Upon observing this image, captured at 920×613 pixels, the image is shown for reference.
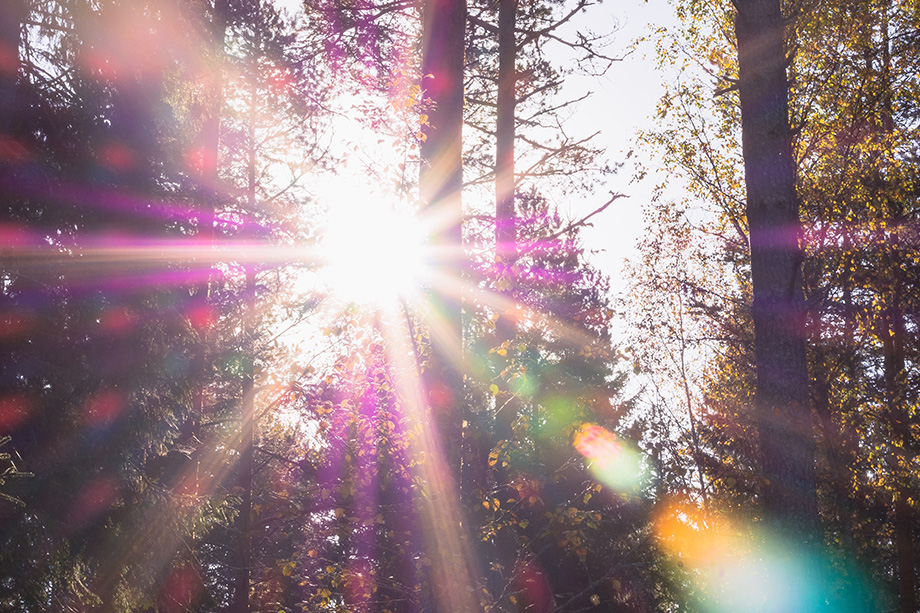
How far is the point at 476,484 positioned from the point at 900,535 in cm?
1182

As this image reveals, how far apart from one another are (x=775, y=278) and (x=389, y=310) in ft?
10.2

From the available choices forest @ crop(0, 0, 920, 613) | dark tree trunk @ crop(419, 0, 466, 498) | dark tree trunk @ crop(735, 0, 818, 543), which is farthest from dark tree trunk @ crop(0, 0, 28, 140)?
dark tree trunk @ crop(735, 0, 818, 543)

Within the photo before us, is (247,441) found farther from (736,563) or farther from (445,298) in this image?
(736,563)

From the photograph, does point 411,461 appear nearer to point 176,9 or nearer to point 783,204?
point 783,204

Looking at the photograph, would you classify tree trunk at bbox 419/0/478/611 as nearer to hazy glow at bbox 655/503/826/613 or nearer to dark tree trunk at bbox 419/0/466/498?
dark tree trunk at bbox 419/0/466/498

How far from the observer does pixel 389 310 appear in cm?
513

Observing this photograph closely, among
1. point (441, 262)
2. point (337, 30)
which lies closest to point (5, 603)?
point (441, 262)

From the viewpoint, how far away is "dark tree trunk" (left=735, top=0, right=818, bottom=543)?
5.27 metres

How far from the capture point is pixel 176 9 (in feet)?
32.0

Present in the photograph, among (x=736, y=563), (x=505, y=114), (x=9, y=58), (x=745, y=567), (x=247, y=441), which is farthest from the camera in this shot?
(x=736, y=563)

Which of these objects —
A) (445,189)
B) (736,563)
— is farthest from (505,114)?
(736,563)

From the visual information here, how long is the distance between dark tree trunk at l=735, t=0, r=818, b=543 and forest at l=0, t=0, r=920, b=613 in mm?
23

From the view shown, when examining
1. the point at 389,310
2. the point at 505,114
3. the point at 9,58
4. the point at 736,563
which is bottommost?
the point at 736,563

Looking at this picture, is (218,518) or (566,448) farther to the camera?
(566,448)
